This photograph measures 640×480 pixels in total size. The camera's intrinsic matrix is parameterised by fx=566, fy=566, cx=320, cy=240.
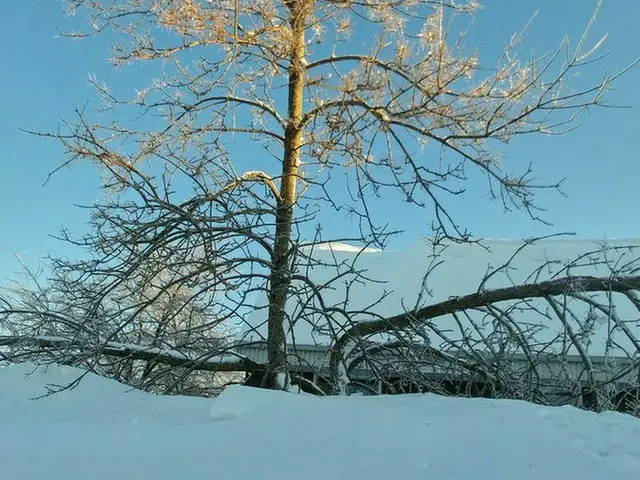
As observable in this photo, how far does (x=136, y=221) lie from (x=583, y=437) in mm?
4042

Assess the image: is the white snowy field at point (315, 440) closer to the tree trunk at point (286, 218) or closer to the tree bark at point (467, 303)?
the tree bark at point (467, 303)

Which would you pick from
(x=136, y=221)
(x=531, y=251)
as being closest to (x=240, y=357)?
(x=136, y=221)

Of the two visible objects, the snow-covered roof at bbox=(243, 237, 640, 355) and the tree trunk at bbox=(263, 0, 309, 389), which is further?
the snow-covered roof at bbox=(243, 237, 640, 355)

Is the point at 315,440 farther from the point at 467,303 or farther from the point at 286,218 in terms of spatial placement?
the point at 286,218

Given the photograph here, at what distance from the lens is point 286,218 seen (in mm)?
5734

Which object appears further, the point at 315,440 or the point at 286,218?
the point at 286,218

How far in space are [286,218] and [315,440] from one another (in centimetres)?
345

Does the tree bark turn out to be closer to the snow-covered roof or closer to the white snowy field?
the white snowy field

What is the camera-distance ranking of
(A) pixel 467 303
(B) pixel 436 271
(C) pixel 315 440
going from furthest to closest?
(B) pixel 436 271 → (A) pixel 467 303 → (C) pixel 315 440

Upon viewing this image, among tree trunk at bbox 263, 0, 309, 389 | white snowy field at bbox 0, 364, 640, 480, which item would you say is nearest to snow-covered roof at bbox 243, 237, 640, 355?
tree trunk at bbox 263, 0, 309, 389

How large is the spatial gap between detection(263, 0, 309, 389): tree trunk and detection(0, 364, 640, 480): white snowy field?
2.04 metres

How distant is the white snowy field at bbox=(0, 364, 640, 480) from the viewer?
215cm

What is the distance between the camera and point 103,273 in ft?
17.4

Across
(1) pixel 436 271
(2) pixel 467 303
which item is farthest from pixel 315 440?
(1) pixel 436 271
